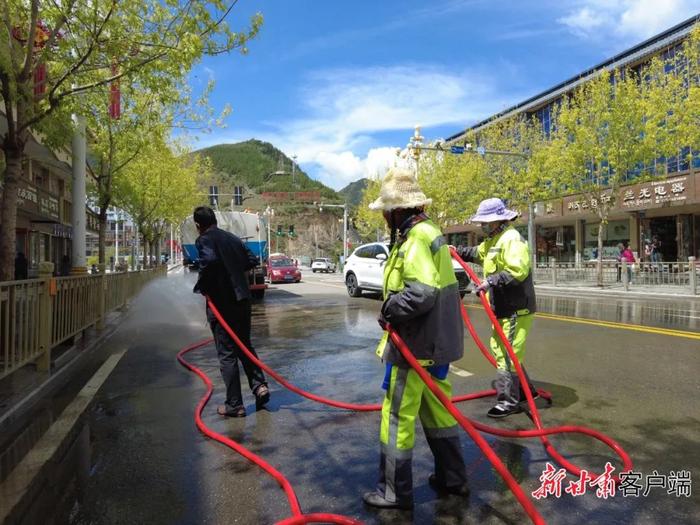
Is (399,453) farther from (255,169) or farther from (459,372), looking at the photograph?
(255,169)

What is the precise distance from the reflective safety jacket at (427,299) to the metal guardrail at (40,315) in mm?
4162

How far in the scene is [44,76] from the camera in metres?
8.66

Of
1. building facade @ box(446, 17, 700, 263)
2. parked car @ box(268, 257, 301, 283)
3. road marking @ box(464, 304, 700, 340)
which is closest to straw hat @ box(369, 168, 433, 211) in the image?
road marking @ box(464, 304, 700, 340)

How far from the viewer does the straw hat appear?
3109 millimetres

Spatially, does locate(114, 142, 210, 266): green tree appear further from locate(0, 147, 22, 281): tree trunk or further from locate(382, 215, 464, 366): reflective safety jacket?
locate(382, 215, 464, 366): reflective safety jacket

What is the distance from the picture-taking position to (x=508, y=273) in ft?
14.9

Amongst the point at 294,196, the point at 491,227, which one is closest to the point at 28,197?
the point at 491,227

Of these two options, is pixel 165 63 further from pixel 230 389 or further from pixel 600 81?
pixel 600 81

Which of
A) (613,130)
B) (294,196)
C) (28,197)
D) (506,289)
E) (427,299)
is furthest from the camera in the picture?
(294,196)

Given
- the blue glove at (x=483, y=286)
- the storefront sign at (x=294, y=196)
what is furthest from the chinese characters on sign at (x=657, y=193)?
the storefront sign at (x=294, y=196)

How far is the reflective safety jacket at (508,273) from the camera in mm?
4531

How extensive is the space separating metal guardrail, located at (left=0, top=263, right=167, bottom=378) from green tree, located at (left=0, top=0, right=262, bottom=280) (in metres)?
0.94

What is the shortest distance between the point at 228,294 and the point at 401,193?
2.41 m

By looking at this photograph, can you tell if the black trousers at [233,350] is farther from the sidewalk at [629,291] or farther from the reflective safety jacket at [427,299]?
the sidewalk at [629,291]
